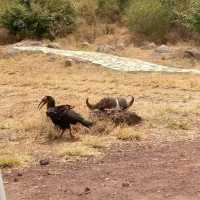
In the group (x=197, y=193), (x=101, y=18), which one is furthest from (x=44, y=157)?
(x=101, y=18)

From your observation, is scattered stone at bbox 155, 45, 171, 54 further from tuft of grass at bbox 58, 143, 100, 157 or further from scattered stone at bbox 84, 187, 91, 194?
scattered stone at bbox 84, 187, 91, 194

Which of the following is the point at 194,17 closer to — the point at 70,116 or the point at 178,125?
the point at 178,125

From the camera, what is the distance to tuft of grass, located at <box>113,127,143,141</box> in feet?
28.9

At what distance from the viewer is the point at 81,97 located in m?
12.6

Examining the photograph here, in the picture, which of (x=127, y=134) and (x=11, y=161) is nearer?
(x=11, y=161)

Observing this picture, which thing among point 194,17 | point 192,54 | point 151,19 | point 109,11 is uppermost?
point 194,17

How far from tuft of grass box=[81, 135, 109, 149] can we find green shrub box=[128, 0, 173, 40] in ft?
50.8

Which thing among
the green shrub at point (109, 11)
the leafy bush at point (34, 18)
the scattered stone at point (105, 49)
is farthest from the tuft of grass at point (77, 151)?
the green shrub at point (109, 11)

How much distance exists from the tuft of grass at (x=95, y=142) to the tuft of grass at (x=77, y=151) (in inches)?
5.2

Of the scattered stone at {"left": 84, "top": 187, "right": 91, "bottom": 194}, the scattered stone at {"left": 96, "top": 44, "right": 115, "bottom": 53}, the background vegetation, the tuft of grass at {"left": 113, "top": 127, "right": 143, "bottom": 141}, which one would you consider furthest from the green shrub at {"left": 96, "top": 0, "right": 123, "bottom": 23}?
the scattered stone at {"left": 84, "top": 187, "right": 91, "bottom": 194}

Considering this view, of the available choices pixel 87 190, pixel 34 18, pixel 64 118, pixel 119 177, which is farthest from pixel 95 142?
pixel 34 18

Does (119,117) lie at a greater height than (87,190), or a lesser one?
lesser

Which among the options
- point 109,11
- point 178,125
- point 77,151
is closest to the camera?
point 77,151

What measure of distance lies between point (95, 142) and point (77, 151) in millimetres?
502
